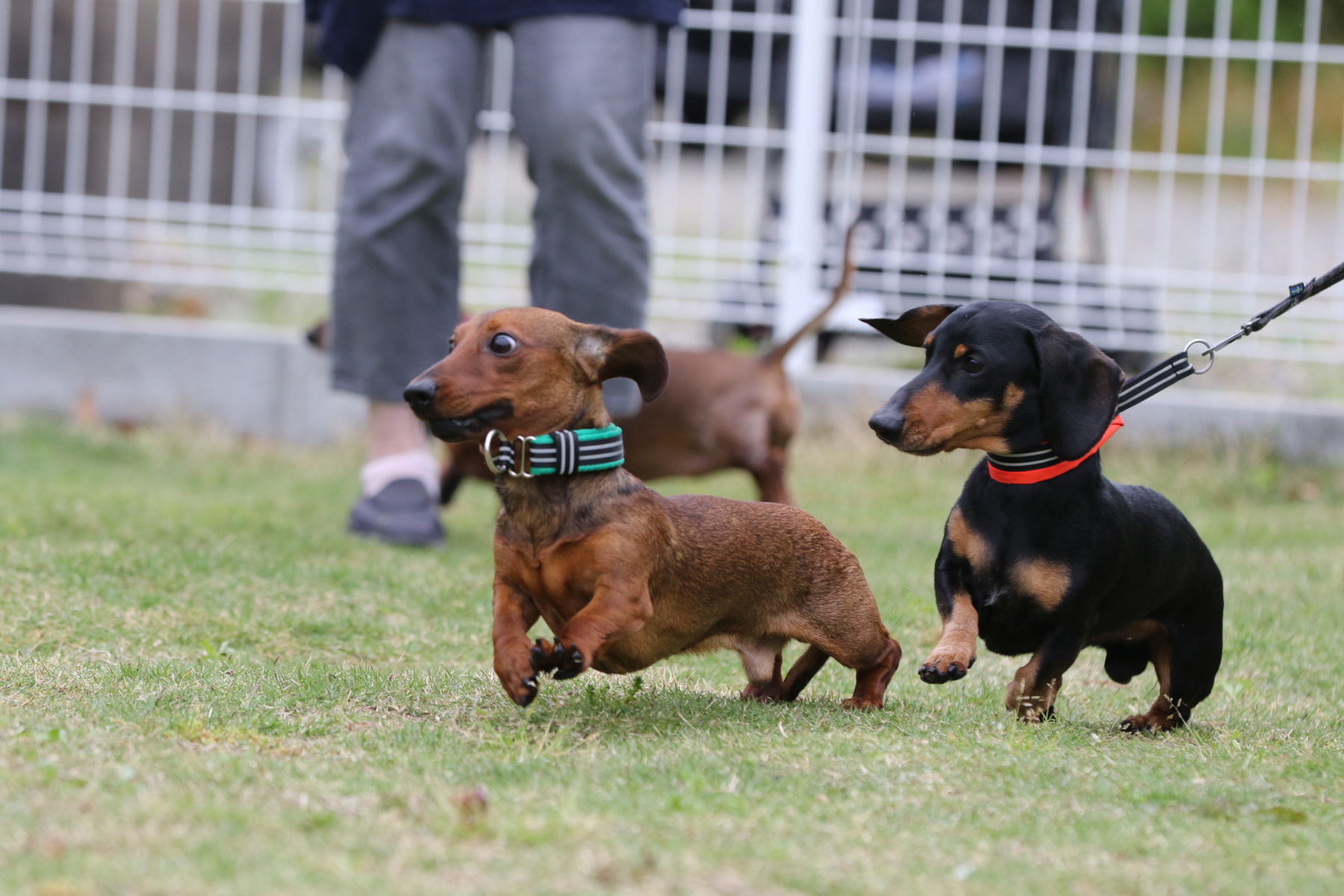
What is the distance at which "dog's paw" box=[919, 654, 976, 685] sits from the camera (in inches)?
94.0

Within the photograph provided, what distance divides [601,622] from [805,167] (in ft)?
15.1

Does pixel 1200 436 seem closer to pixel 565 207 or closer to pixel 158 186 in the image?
pixel 565 207

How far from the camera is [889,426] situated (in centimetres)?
242

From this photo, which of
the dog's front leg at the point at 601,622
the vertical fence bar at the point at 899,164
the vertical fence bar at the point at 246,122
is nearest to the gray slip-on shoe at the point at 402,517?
the dog's front leg at the point at 601,622

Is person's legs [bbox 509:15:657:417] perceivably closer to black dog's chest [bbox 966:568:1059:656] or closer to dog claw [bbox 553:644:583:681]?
black dog's chest [bbox 966:568:1059:656]

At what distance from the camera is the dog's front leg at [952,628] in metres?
2.39

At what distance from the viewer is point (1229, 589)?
4141mm

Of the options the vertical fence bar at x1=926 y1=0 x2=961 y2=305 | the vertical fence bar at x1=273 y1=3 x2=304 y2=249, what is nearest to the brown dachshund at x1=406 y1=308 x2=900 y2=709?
the vertical fence bar at x1=926 y1=0 x2=961 y2=305

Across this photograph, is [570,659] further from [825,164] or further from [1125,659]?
[825,164]

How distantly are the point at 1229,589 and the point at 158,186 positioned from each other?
4735 mm

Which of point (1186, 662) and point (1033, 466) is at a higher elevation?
point (1033, 466)

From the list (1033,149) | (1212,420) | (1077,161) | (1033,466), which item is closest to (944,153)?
(1033,149)

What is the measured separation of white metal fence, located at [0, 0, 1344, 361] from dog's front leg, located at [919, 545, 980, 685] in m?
3.85

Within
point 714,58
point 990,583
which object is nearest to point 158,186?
point 714,58
